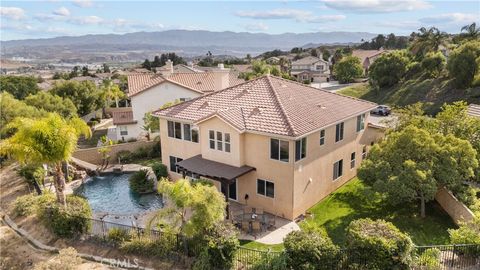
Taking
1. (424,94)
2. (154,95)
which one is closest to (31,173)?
(154,95)

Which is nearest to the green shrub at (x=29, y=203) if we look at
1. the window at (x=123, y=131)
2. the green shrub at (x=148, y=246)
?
the green shrub at (x=148, y=246)

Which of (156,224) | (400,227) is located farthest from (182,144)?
(400,227)

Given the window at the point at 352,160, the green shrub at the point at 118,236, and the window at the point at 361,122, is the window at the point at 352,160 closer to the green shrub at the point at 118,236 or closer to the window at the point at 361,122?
the window at the point at 361,122

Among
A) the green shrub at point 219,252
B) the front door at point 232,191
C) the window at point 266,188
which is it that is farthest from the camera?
the front door at point 232,191

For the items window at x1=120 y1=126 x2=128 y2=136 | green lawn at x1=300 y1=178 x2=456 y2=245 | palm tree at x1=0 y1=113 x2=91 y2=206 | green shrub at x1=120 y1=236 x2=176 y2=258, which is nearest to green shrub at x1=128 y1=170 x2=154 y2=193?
palm tree at x1=0 y1=113 x2=91 y2=206

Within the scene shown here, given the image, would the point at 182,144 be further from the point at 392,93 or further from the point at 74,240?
the point at 392,93
